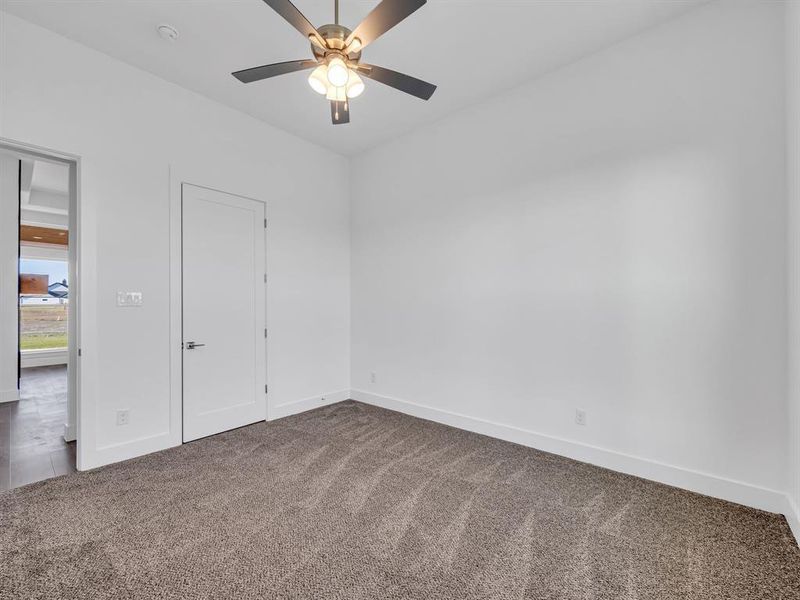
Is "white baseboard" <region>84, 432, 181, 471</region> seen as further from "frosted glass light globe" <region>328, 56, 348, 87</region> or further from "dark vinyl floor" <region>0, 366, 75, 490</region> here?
"frosted glass light globe" <region>328, 56, 348, 87</region>

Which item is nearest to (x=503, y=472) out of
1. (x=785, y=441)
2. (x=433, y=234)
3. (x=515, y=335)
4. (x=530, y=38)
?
(x=515, y=335)

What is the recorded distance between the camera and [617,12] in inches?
97.0

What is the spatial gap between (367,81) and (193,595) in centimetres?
362

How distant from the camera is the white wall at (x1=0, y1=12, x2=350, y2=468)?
2.61 metres

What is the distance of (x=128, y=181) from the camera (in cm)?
300

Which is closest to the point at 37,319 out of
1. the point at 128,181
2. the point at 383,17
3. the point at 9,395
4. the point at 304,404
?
the point at 9,395

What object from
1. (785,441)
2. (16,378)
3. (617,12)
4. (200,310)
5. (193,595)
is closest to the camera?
(193,595)

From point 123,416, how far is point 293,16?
3099mm

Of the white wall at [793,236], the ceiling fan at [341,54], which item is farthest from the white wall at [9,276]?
the white wall at [793,236]

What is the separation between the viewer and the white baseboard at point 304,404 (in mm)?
3980

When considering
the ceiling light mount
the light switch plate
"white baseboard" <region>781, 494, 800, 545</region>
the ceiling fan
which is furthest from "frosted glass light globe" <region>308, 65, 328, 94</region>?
"white baseboard" <region>781, 494, 800, 545</region>

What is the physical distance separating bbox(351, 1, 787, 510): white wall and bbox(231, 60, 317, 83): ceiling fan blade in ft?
6.66

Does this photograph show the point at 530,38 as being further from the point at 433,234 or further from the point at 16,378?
the point at 16,378

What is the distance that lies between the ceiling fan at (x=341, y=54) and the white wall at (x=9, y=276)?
492 cm
